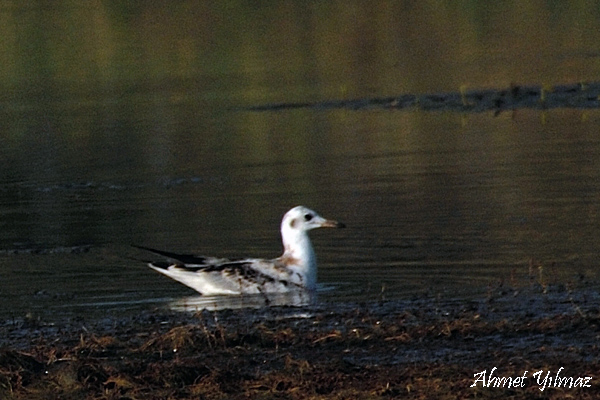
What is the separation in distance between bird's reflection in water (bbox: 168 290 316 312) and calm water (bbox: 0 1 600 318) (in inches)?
6.7

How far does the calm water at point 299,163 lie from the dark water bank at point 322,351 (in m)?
0.90

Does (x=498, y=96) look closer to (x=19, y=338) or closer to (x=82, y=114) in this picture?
(x=82, y=114)

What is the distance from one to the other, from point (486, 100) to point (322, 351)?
14.9m

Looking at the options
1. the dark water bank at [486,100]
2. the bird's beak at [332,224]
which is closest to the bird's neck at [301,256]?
the bird's beak at [332,224]

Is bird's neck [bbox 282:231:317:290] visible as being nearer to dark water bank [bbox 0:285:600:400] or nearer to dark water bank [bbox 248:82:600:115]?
dark water bank [bbox 0:285:600:400]

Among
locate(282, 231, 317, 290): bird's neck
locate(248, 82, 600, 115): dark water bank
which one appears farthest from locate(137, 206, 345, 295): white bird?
locate(248, 82, 600, 115): dark water bank

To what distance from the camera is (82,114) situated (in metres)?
23.7

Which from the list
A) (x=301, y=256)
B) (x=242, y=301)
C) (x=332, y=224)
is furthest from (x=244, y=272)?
(x=332, y=224)

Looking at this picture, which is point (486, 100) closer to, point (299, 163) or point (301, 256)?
point (299, 163)

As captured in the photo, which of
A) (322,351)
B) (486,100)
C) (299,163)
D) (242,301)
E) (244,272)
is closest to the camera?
(322,351)

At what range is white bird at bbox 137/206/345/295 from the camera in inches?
433

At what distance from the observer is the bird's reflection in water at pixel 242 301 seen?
34.3 ft

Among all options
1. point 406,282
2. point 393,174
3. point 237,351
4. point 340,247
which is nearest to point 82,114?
point 393,174

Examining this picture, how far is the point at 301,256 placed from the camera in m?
11.2
